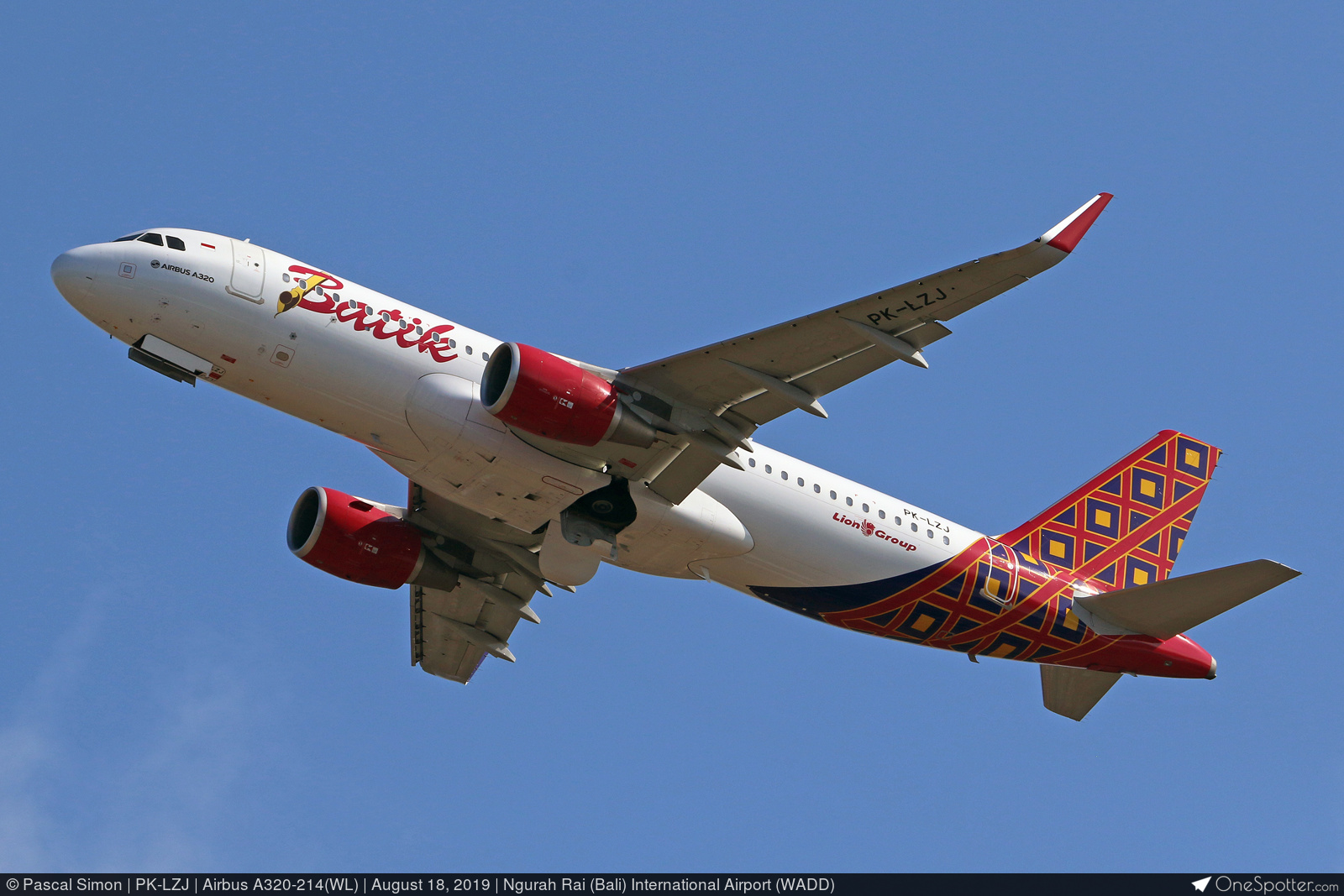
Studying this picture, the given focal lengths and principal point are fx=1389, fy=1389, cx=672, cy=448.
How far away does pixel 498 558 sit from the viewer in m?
37.1

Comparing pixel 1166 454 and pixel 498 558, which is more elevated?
pixel 1166 454

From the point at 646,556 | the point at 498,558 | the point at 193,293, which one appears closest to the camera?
the point at 193,293

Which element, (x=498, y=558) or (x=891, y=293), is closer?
(x=891, y=293)

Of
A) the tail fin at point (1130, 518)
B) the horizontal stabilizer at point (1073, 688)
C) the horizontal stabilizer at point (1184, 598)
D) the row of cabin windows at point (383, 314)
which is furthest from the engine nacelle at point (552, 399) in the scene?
the horizontal stabilizer at point (1073, 688)

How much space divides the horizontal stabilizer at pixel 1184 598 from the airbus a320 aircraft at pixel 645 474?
2.5 inches

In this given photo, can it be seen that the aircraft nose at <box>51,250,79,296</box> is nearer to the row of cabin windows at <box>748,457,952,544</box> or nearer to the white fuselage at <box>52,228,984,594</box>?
the white fuselage at <box>52,228,984,594</box>

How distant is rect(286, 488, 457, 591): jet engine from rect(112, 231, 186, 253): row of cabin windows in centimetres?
844

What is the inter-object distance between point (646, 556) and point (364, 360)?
8010mm

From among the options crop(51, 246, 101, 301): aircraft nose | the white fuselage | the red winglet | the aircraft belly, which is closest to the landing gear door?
the white fuselage

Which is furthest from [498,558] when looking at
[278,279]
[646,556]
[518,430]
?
[278,279]
